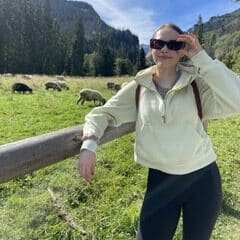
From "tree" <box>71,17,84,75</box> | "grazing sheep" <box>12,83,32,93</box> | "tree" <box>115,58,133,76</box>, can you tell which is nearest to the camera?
"grazing sheep" <box>12,83,32,93</box>

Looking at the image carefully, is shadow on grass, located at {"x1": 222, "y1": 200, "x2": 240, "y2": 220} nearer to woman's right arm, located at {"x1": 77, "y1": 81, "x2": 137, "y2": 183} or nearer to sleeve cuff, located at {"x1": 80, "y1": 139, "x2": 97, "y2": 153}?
woman's right arm, located at {"x1": 77, "y1": 81, "x2": 137, "y2": 183}

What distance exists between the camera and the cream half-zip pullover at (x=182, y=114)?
269 cm

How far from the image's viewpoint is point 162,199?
2.87 metres

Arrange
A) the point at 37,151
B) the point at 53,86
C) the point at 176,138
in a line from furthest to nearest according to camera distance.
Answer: the point at 53,86 < the point at 176,138 < the point at 37,151

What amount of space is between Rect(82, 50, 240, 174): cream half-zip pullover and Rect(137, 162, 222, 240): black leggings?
0.07m

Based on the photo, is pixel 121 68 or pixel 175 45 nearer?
pixel 175 45

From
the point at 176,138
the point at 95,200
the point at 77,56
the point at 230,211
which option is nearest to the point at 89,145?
the point at 176,138

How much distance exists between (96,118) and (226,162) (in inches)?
195

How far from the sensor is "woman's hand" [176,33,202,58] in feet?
8.64

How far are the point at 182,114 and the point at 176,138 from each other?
154 mm

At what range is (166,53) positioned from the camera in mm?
2775

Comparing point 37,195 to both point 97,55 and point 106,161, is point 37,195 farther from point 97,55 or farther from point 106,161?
point 97,55

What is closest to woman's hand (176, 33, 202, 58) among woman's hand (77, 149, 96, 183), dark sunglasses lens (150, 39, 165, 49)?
dark sunglasses lens (150, 39, 165, 49)

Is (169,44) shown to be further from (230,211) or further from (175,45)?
(230,211)
